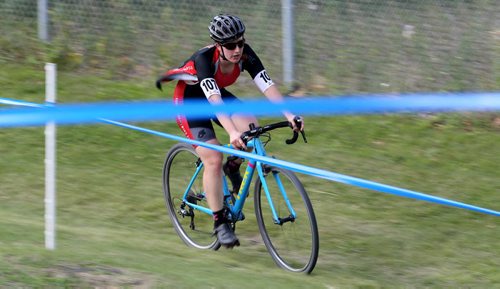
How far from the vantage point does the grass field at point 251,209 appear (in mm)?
6066

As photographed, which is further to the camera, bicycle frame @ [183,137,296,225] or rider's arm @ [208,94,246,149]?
bicycle frame @ [183,137,296,225]

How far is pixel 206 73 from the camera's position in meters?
6.73

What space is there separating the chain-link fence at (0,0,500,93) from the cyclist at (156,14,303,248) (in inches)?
170

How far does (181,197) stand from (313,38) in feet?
14.0

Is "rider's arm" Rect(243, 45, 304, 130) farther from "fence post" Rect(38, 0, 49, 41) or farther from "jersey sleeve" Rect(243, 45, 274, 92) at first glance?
"fence post" Rect(38, 0, 49, 41)

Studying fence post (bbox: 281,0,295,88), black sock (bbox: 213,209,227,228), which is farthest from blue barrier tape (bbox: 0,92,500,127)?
fence post (bbox: 281,0,295,88)

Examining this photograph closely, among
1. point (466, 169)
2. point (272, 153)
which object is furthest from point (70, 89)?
point (466, 169)

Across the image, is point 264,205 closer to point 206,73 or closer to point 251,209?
point 206,73

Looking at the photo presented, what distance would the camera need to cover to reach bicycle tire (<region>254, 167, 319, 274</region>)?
21.2ft

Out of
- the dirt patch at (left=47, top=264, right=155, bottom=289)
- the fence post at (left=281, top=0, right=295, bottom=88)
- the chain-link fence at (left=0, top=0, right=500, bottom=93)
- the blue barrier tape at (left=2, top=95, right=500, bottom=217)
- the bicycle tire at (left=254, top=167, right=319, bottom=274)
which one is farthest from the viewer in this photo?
the fence post at (left=281, top=0, right=295, bottom=88)

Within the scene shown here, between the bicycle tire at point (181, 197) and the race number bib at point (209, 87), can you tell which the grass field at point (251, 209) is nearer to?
the bicycle tire at point (181, 197)

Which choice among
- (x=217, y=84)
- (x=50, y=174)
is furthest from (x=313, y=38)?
(x=50, y=174)

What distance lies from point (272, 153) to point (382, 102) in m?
6.02

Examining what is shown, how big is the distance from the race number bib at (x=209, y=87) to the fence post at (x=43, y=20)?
6439mm
